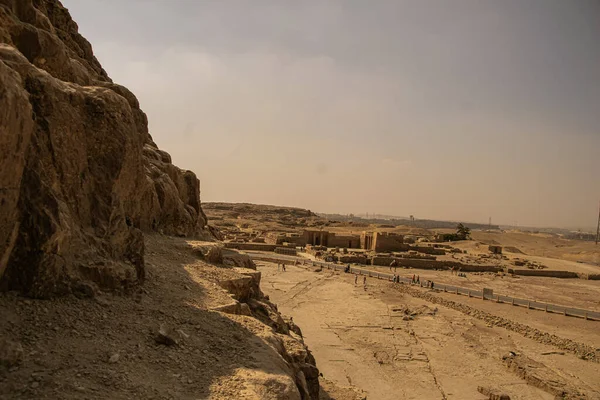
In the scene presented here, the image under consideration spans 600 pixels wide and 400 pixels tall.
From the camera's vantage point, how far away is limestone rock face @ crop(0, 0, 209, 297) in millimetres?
5336

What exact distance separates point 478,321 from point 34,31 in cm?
2070

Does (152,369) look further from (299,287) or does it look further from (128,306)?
(299,287)

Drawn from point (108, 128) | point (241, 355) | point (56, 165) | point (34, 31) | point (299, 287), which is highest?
point (34, 31)

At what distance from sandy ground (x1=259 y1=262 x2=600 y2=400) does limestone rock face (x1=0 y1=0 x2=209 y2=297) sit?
28.0 feet

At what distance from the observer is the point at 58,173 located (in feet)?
21.0

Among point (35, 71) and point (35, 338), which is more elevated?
point (35, 71)

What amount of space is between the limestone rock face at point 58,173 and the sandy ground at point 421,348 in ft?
28.0

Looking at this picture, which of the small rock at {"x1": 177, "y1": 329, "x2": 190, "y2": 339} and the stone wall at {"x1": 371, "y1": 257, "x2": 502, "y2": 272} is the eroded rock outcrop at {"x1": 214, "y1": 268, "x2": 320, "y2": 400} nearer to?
the small rock at {"x1": 177, "y1": 329, "x2": 190, "y2": 339}

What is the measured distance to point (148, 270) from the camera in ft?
28.2

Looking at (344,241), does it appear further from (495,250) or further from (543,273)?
(543,273)

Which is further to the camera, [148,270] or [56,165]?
[148,270]

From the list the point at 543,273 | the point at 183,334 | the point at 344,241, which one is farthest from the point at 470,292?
the point at 183,334

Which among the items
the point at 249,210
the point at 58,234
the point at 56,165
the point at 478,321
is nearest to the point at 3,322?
the point at 58,234

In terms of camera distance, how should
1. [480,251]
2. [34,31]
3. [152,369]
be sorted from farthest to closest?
1. [480,251]
2. [34,31]
3. [152,369]
